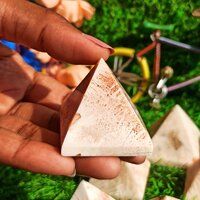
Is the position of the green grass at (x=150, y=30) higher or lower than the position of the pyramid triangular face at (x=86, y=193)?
higher

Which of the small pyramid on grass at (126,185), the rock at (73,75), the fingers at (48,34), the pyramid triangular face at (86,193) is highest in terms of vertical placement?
the fingers at (48,34)

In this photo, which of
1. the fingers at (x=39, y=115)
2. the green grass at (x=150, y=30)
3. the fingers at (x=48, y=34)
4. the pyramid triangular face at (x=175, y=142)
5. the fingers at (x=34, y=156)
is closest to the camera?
the fingers at (x=34, y=156)

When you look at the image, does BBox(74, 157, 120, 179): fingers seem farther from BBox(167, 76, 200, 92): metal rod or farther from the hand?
BBox(167, 76, 200, 92): metal rod

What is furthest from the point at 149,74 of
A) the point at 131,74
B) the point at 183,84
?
the point at 183,84

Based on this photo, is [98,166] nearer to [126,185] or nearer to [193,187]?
[126,185]

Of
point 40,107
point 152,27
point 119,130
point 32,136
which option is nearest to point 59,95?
point 40,107

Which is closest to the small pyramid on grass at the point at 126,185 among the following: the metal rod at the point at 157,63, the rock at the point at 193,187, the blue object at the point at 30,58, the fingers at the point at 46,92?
the rock at the point at 193,187

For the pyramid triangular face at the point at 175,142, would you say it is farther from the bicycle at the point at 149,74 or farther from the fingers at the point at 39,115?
the fingers at the point at 39,115
